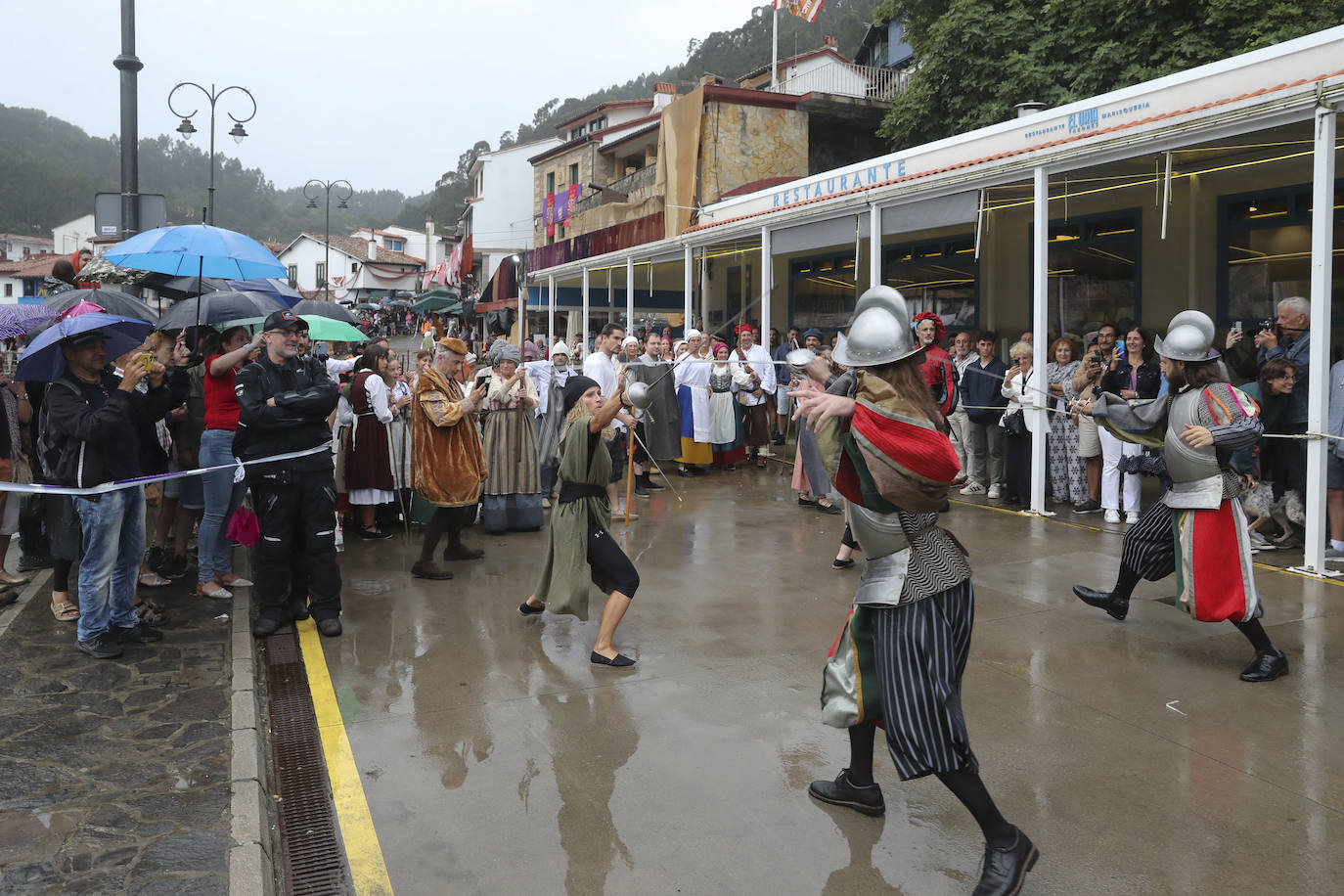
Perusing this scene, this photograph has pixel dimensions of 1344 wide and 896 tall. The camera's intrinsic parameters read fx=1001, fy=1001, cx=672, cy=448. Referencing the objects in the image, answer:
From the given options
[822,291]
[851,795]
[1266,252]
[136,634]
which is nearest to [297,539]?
[136,634]

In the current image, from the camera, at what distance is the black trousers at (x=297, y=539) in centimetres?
593

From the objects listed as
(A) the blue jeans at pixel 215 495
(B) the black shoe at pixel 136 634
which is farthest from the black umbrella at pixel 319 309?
(B) the black shoe at pixel 136 634

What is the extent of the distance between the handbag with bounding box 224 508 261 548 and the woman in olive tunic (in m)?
2.21

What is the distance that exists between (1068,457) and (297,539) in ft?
23.0

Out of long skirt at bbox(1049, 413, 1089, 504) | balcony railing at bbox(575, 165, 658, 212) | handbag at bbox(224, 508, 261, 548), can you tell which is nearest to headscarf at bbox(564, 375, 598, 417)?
handbag at bbox(224, 508, 261, 548)

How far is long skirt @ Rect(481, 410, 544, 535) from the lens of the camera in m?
8.93

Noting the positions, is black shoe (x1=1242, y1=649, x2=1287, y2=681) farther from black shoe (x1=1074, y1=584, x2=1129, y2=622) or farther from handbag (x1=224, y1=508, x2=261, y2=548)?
handbag (x1=224, y1=508, x2=261, y2=548)

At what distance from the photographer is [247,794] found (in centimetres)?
378

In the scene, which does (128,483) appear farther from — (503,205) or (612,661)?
(503,205)

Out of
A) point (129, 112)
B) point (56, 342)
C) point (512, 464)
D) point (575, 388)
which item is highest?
point (129, 112)

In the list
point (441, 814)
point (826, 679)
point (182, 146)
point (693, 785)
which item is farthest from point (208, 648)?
point (182, 146)

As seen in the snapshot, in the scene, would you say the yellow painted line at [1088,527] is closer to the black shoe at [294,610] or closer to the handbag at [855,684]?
the handbag at [855,684]

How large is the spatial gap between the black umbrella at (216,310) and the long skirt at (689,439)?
6.06 metres

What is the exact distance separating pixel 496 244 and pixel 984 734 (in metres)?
47.9
